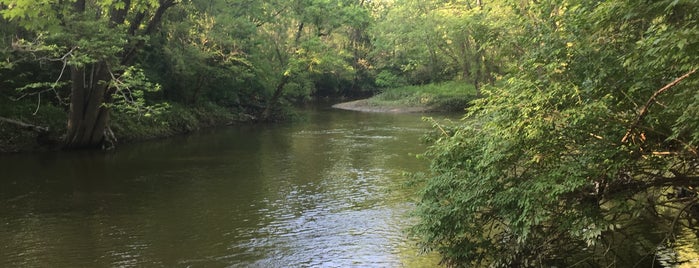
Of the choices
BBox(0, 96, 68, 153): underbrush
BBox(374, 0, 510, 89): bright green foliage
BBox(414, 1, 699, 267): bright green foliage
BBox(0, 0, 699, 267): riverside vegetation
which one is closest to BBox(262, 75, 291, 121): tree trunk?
BBox(374, 0, 510, 89): bright green foliage

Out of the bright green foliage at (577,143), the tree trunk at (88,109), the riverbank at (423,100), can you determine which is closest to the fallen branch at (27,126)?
the tree trunk at (88,109)

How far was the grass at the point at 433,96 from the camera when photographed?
41.6 metres

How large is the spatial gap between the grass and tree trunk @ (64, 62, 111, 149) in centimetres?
2569

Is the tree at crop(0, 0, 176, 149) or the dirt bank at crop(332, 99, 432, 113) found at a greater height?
the tree at crop(0, 0, 176, 149)

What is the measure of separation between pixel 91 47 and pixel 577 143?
1509 centimetres

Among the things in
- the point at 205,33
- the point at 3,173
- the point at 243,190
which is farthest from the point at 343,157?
the point at 205,33

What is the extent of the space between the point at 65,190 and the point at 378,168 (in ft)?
27.1

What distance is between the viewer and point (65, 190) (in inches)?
539

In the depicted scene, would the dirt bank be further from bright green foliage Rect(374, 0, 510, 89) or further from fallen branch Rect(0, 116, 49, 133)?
fallen branch Rect(0, 116, 49, 133)

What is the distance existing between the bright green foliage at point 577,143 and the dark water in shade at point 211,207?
194cm

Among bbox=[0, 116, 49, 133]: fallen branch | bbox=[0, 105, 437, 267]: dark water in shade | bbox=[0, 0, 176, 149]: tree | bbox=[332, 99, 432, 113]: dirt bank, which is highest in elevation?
bbox=[0, 0, 176, 149]: tree

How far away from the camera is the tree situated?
53.2 ft

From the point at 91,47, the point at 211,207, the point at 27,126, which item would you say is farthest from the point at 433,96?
the point at 211,207

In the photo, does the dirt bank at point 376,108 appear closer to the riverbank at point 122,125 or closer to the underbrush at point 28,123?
the riverbank at point 122,125
